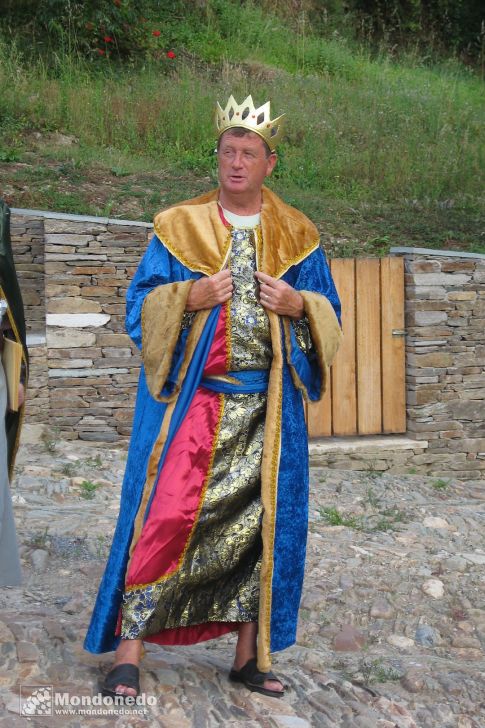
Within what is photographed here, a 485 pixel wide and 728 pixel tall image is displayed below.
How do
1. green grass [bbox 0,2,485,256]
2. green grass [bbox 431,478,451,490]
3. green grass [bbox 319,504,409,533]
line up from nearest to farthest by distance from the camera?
green grass [bbox 319,504,409,533], green grass [bbox 431,478,451,490], green grass [bbox 0,2,485,256]

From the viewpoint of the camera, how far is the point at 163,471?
3287 mm

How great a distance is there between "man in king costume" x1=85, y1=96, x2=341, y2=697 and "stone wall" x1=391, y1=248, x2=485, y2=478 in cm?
433

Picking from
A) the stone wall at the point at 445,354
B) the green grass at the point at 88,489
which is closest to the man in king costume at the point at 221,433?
the green grass at the point at 88,489

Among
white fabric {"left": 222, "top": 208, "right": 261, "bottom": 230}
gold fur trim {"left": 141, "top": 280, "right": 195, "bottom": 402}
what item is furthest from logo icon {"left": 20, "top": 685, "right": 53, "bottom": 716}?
white fabric {"left": 222, "top": 208, "right": 261, "bottom": 230}

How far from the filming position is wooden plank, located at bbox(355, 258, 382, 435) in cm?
763

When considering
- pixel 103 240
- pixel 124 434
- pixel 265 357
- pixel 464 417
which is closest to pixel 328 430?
pixel 464 417

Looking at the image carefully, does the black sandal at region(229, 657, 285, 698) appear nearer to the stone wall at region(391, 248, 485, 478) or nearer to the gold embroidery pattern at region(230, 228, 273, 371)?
the gold embroidery pattern at region(230, 228, 273, 371)

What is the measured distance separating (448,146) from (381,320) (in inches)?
162

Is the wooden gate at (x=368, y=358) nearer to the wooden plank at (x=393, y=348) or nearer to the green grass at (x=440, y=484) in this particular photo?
the wooden plank at (x=393, y=348)

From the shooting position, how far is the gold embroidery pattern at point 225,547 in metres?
3.27

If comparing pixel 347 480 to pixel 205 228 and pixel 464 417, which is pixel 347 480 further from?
pixel 205 228

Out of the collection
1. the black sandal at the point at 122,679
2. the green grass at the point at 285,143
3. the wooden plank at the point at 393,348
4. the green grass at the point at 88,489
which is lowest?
the black sandal at the point at 122,679

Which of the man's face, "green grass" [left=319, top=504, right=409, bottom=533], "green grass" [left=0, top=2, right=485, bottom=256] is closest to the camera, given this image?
the man's face

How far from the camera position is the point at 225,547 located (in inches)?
132
